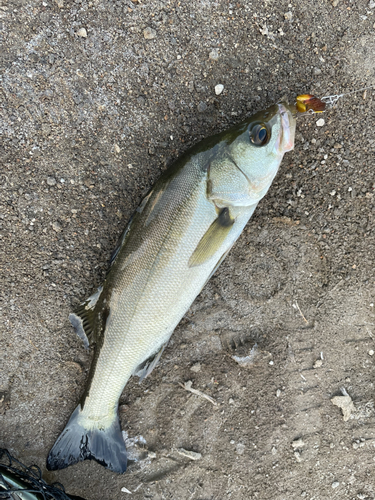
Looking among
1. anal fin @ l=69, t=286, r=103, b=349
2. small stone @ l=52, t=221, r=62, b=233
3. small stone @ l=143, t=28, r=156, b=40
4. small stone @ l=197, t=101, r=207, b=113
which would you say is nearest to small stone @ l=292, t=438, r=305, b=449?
anal fin @ l=69, t=286, r=103, b=349

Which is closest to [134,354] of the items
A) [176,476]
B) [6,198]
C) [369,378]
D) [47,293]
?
[47,293]

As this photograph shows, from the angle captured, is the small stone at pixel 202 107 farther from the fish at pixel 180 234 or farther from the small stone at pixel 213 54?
the fish at pixel 180 234

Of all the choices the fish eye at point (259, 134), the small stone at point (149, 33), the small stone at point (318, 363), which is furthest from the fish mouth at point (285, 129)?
the small stone at point (318, 363)

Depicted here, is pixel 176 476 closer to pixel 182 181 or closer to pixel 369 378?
pixel 369 378

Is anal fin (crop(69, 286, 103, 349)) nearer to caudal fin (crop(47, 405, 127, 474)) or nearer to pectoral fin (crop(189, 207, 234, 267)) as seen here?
caudal fin (crop(47, 405, 127, 474))

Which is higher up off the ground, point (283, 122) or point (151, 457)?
point (283, 122)

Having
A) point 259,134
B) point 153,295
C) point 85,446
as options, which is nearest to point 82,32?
point 259,134

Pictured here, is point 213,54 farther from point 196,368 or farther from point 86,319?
point 196,368
